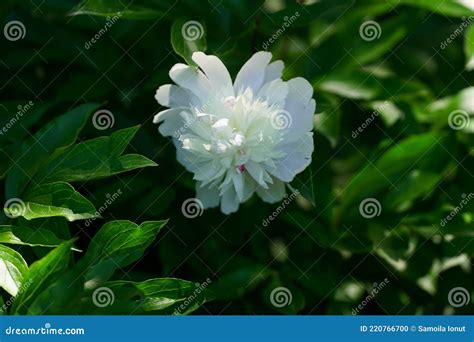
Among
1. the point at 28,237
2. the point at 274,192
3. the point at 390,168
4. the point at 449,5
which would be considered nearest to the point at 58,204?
the point at 28,237

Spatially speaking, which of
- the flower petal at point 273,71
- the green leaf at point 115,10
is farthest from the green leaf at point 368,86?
the green leaf at point 115,10

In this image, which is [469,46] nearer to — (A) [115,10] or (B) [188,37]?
(B) [188,37]

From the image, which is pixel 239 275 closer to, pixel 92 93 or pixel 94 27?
pixel 92 93

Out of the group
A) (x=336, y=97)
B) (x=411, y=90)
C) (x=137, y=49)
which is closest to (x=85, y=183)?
(x=137, y=49)

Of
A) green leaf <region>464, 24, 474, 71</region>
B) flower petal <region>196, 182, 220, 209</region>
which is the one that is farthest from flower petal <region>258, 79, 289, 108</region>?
green leaf <region>464, 24, 474, 71</region>
